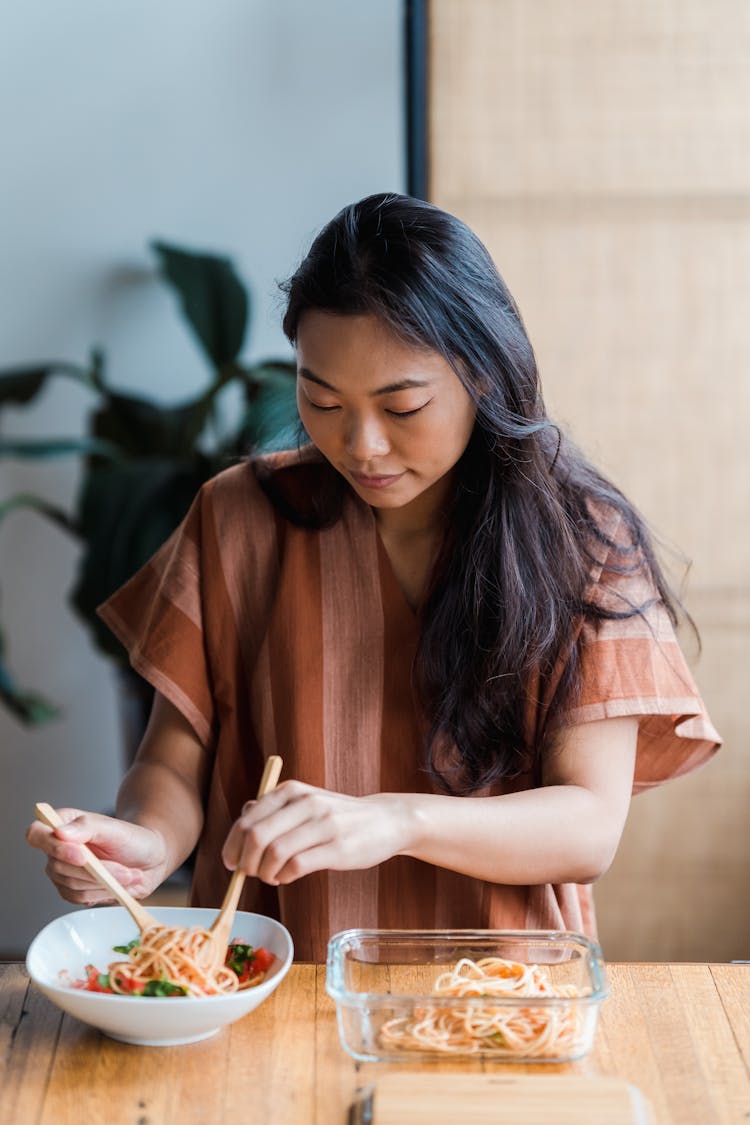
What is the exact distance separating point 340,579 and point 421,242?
17.1 inches

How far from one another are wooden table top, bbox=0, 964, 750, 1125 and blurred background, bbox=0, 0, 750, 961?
123cm

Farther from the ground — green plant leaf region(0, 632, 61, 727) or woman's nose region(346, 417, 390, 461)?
woman's nose region(346, 417, 390, 461)

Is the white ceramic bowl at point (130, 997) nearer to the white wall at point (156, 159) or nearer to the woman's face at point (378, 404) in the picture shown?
the woman's face at point (378, 404)

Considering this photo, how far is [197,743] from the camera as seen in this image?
1.63m

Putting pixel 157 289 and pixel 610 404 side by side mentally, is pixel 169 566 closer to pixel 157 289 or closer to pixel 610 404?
pixel 610 404

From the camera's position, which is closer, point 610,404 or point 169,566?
point 169,566

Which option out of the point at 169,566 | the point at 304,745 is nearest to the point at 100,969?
the point at 304,745

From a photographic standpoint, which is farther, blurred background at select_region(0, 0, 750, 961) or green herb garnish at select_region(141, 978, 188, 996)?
blurred background at select_region(0, 0, 750, 961)

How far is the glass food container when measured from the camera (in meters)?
1.14

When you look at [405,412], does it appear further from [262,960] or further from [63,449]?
[63,449]

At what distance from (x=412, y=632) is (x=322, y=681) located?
0.41ft

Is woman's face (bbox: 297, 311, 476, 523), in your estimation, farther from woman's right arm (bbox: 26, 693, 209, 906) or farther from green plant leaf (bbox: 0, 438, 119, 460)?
green plant leaf (bbox: 0, 438, 119, 460)

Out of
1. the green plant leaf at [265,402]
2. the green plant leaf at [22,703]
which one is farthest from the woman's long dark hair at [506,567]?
the green plant leaf at [22,703]

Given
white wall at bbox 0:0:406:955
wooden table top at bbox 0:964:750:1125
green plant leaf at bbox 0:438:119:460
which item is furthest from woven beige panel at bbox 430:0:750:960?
wooden table top at bbox 0:964:750:1125
